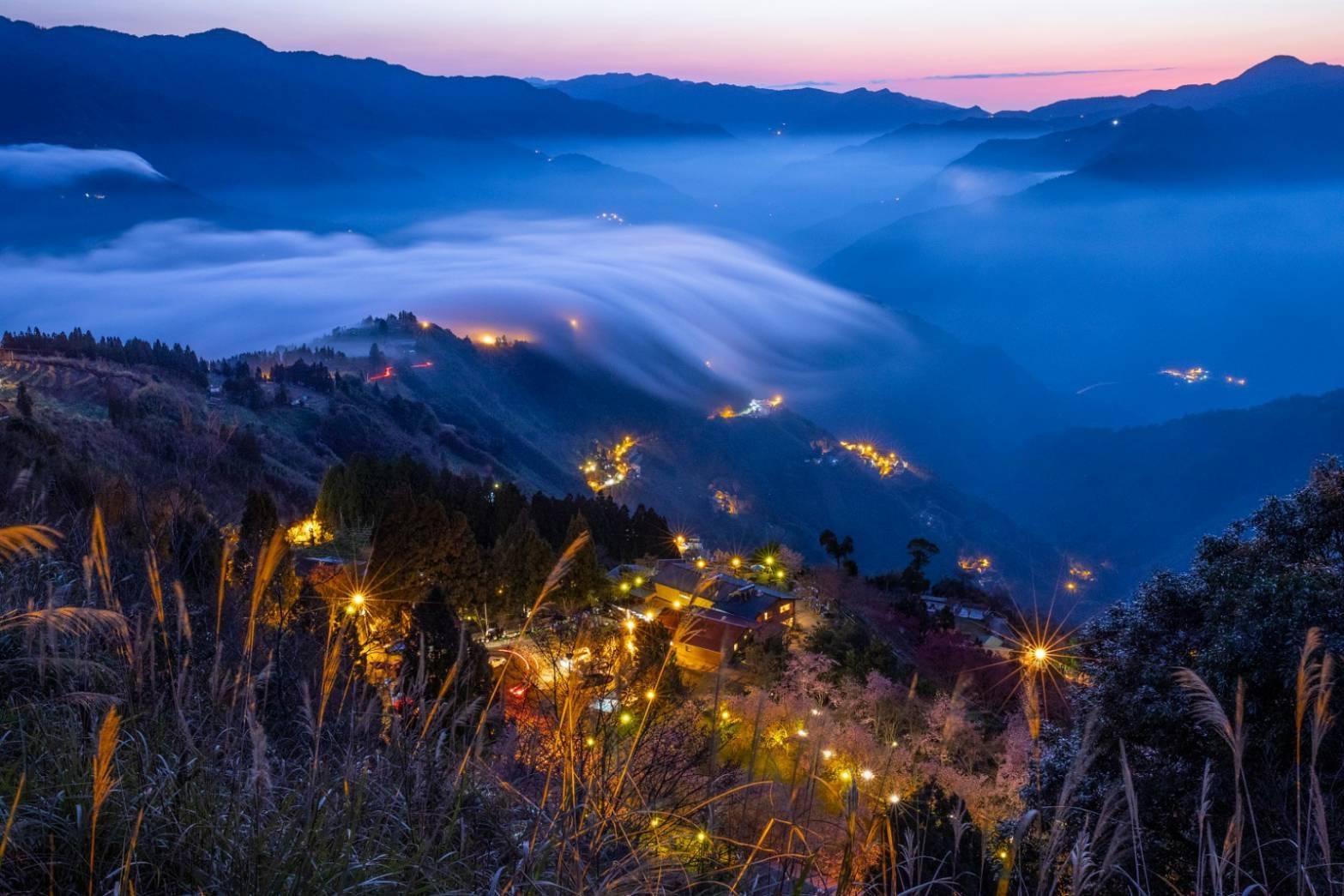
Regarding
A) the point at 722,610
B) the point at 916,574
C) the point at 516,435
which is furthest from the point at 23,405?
the point at 516,435

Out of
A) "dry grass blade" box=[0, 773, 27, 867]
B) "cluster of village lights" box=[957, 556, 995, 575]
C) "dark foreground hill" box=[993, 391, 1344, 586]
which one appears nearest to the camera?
"dry grass blade" box=[0, 773, 27, 867]

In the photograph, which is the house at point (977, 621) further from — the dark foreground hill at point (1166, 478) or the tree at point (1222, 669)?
the dark foreground hill at point (1166, 478)

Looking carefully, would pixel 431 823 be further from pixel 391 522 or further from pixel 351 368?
pixel 351 368

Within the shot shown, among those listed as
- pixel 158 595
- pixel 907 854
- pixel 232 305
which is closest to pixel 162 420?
pixel 158 595

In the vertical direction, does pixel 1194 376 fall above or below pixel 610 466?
below

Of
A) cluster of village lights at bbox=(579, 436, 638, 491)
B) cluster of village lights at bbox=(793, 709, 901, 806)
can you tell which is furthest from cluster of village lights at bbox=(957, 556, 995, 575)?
cluster of village lights at bbox=(793, 709, 901, 806)

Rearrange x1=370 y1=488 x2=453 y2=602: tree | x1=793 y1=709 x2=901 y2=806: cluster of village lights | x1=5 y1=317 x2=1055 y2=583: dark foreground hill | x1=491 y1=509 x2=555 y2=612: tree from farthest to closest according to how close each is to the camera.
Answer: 1. x1=5 y1=317 x2=1055 y2=583: dark foreground hill
2. x1=491 y1=509 x2=555 y2=612: tree
3. x1=370 y1=488 x2=453 y2=602: tree
4. x1=793 y1=709 x2=901 y2=806: cluster of village lights

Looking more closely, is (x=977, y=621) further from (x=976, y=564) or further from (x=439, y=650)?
(x=976, y=564)

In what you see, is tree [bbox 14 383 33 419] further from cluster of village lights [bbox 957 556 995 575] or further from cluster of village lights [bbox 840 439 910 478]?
cluster of village lights [bbox 840 439 910 478]

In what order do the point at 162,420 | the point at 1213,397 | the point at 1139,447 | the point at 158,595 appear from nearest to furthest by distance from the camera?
the point at 158,595
the point at 162,420
the point at 1139,447
the point at 1213,397
